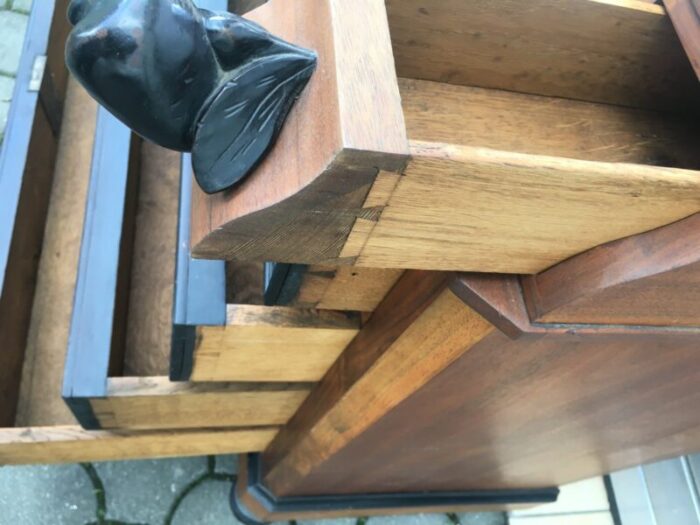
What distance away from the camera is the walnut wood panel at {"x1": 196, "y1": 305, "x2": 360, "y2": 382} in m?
0.69

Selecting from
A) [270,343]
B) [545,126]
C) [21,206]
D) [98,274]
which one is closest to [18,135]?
[21,206]

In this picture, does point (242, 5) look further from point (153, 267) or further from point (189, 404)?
point (189, 404)

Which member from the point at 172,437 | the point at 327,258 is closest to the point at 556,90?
the point at 327,258

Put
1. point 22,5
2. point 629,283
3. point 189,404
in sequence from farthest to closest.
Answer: point 22,5, point 189,404, point 629,283

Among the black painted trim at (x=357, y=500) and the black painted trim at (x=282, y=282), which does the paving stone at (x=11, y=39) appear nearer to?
the black painted trim at (x=357, y=500)

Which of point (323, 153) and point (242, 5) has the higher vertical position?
point (323, 153)

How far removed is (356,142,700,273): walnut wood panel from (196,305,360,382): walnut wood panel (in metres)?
0.25

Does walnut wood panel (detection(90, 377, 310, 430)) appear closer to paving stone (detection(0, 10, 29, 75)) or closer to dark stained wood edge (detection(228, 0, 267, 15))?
dark stained wood edge (detection(228, 0, 267, 15))

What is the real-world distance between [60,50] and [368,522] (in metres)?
1.13

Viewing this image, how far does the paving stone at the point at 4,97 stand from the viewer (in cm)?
168

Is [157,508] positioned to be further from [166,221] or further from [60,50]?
[60,50]

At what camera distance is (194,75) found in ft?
1.31

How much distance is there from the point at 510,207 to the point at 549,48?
0.23 m

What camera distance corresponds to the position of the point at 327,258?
1.48ft
